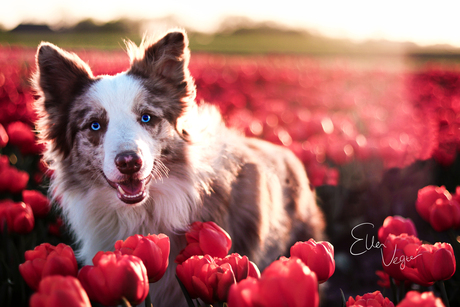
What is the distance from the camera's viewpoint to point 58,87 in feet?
Result: 9.33

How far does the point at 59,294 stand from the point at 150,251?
1.28 ft

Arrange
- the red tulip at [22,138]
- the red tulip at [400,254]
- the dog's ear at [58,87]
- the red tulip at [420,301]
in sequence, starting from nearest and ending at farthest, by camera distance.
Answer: the red tulip at [420,301] < the red tulip at [400,254] < the dog's ear at [58,87] < the red tulip at [22,138]

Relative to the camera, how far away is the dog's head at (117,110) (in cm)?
241

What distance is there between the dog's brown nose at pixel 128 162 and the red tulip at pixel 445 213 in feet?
5.67

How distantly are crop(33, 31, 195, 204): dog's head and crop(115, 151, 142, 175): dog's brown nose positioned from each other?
0.06 meters

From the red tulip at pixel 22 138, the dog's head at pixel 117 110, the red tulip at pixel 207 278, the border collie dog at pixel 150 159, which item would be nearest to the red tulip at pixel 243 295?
the red tulip at pixel 207 278

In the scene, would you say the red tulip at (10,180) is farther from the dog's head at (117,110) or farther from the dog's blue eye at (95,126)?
the dog's blue eye at (95,126)

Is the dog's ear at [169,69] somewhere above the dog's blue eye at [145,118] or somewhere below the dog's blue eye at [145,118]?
above

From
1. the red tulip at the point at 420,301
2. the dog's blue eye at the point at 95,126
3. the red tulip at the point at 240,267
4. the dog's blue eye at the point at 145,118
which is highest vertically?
the dog's blue eye at the point at 145,118

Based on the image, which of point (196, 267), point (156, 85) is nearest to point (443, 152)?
point (156, 85)

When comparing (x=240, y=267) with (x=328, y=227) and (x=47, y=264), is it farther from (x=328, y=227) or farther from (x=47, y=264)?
(x=328, y=227)

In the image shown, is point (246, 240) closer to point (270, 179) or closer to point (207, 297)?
point (270, 179)

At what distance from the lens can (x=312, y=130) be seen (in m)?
5.05

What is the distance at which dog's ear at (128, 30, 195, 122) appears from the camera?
2.80 metres
